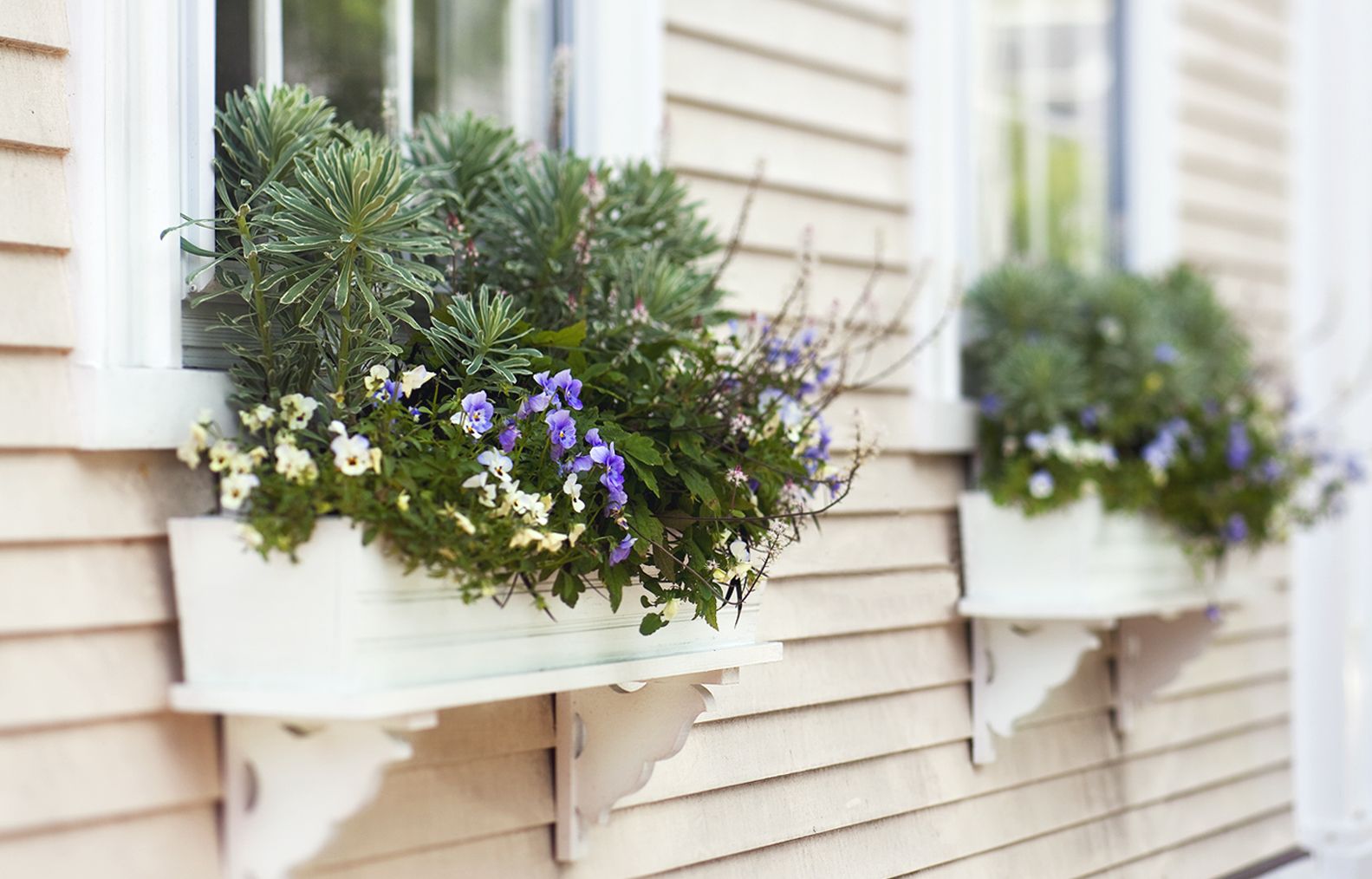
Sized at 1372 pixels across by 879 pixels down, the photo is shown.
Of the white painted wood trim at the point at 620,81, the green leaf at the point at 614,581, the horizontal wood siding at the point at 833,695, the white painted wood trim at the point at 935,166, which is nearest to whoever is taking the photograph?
the green leaf at the point at 614,581

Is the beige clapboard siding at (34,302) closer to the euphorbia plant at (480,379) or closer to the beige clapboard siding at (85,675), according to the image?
the euphorbia plant at (480,379)

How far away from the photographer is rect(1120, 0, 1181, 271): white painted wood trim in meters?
3.50

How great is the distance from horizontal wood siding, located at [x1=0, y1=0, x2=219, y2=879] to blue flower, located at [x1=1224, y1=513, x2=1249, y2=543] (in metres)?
2.21

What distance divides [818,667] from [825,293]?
694 mm

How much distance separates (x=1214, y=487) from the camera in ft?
9.72

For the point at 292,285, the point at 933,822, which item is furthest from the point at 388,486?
the point at 933,822

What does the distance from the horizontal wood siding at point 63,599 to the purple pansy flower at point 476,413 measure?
14.0 inches

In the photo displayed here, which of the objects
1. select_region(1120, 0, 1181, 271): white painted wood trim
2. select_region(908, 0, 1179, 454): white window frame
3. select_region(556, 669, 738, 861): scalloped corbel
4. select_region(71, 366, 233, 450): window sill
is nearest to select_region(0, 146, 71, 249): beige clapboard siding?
select_region(71, 366, 233, 450): window sill

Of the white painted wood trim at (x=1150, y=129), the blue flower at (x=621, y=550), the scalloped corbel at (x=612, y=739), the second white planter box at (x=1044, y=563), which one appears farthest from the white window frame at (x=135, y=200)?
the white painted wood trim at (x=1150, y=129)

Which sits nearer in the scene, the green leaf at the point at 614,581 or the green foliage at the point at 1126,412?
the green leaf at the point at 614,581

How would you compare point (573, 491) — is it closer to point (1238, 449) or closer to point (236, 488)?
point (236, 488)

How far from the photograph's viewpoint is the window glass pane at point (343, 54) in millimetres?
Result: 1967

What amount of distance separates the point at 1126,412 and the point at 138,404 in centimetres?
199

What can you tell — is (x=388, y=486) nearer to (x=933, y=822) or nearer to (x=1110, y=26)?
(x=933, y=822)
